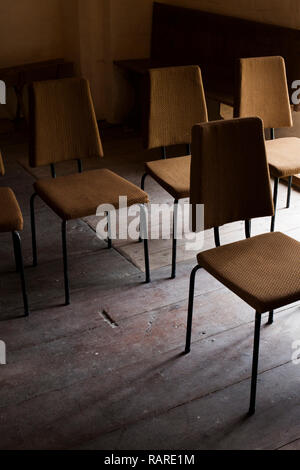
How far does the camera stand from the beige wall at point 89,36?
561cm

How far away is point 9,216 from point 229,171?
3.25 feet

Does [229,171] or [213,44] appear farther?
[213,44]

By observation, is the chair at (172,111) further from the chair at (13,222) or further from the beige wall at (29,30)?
the beige wall at (29,30)

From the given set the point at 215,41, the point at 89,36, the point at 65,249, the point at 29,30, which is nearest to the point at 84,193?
the point at 65,249

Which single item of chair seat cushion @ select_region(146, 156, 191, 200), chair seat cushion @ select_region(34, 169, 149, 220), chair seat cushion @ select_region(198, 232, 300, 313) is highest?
chair seat cushion @ select_region(146, 156, 191, 200)

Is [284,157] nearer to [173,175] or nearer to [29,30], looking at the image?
[173,175]

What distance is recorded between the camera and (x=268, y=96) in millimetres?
3607

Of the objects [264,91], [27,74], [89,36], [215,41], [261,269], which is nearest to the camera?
[261,269]

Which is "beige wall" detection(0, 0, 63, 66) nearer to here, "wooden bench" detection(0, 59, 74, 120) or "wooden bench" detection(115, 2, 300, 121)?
"wooden bench" detection(0, 59, 74, 120)

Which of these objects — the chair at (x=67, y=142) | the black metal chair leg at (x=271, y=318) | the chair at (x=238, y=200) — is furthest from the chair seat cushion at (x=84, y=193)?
the black metal chair leg at (x=271, y=318)

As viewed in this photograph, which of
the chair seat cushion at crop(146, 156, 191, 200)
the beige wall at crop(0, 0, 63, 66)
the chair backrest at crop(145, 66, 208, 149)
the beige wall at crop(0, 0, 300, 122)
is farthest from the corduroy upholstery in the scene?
the beige wall at crop(0, 0, 63, 66)

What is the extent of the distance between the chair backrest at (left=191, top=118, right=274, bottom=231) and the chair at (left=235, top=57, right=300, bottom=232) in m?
1.04

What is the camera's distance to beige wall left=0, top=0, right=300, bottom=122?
561 cm

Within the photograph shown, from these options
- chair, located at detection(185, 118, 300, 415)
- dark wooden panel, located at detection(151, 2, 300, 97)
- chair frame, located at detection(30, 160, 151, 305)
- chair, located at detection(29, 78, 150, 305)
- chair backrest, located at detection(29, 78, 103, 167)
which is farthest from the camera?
dark wooden panel, located at detection(151, 2, 300, 97)
